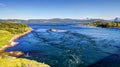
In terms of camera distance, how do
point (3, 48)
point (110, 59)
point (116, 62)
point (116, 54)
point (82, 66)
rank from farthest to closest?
point (3, 48), point (116, 54), point (110, 59), point (116, 62), point (82, 66)

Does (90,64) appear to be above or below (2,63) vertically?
below

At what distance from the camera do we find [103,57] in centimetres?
7844

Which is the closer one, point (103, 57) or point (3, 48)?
point (103, 57)

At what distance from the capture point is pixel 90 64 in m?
67.0

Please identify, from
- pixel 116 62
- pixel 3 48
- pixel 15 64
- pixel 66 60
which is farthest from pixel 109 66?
pixel 3 48

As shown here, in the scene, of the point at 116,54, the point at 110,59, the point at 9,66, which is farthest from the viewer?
the point at 116,54

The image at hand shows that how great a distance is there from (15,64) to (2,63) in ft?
11.8

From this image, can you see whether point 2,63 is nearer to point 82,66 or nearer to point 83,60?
point 82,66

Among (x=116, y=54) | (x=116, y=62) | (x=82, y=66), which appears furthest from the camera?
(x=116, y=54)

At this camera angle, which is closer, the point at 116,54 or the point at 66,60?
the point at 66,60

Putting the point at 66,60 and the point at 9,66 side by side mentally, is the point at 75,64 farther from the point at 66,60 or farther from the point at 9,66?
the point at 9,66

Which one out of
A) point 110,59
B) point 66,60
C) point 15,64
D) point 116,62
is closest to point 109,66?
point 116,62

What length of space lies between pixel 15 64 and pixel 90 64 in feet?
85.7

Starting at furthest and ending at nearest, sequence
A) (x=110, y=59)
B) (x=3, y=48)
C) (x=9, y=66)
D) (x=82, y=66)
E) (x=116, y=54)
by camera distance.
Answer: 1. (x=3, y=48)
2. (x=116, y=54)
3. (x=110, y=59)
4. (x=82, y=66)
5. (x=9, y=66)
